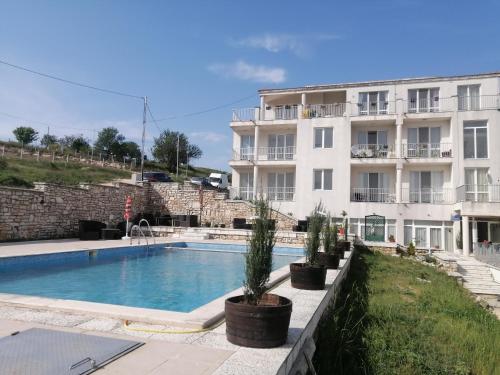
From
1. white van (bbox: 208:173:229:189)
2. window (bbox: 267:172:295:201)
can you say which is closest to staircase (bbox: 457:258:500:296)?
window (bbox: 267:172:295:201)

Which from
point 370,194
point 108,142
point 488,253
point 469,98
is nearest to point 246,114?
point 370,194

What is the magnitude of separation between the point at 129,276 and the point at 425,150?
21.0 meters

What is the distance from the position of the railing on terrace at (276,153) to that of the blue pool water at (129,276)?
→ 45.5 ft

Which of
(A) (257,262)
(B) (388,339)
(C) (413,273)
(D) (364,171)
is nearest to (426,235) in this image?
(D) (364,171)

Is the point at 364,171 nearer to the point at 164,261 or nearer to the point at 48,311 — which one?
the point at 164,261

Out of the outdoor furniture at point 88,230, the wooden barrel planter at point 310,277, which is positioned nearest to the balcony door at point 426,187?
the outdoor furniture at point 88,230

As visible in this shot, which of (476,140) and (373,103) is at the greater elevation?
(373,103)

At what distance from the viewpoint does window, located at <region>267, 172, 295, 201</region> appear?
26.9m

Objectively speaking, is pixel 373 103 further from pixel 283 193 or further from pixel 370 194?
pixel 283 193

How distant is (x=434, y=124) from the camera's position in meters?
24.8

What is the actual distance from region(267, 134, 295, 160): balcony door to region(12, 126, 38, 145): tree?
135ft

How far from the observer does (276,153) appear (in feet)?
90.4

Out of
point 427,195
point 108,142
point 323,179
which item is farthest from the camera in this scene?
point 108,142

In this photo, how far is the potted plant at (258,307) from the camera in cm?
362
